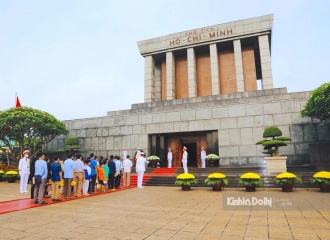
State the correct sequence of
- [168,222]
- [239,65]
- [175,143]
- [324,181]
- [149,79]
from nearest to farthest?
[168,222] → [324,181] → [175,143] → [239,65] → [149,79]

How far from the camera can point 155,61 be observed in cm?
3259

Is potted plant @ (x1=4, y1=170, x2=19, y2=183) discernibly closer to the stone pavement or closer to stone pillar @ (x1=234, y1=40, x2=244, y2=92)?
the stone pavement

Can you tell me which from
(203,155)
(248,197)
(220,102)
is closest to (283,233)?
(248,197)

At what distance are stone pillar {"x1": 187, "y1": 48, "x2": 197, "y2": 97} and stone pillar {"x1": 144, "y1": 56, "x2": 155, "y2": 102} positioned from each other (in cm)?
479

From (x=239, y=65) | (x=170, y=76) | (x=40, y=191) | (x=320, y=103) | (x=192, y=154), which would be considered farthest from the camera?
(x=170, y=76)

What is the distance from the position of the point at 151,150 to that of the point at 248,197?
13.2 metres

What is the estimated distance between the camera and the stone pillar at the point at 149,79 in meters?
30.0

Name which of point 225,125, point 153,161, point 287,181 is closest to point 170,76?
point 225,125

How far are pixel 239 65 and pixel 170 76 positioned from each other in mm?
8162

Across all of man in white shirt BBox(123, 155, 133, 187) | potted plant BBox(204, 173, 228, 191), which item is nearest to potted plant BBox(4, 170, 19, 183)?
man in white shirt BBox(123, 155, 133, 187)

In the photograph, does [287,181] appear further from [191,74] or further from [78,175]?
[191,74]

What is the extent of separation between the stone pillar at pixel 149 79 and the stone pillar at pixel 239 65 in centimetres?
1043

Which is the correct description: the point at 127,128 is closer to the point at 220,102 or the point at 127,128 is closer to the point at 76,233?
the point at 220,102

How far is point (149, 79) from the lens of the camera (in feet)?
99.9
